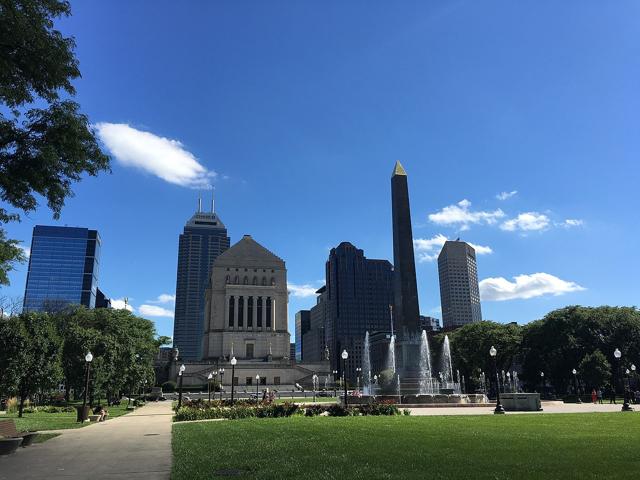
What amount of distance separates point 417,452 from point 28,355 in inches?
1309

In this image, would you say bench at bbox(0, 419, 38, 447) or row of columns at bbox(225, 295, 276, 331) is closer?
bench at bbox(0, 419, 38, 447)

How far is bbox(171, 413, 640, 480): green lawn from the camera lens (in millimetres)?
10164

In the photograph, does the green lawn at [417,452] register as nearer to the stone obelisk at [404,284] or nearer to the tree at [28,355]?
the tree at [28,355]

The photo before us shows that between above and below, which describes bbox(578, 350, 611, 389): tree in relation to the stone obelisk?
below

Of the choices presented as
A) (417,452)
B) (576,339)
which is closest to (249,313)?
(576,339)

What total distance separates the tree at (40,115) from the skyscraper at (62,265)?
599ft

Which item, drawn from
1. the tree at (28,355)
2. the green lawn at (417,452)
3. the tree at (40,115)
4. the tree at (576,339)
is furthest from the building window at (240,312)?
the tree at (40,115)

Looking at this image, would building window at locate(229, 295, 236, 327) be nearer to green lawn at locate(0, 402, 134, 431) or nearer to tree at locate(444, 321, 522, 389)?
tree at locate(444, 321, 522, 389)

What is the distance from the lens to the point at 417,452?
42.0 feet

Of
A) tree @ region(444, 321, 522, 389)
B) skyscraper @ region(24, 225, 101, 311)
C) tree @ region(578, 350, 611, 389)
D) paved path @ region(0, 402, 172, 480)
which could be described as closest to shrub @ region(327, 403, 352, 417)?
paved path @ region(0, 402, 172, 480)

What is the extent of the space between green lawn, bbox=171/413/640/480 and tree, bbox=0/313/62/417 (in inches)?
877

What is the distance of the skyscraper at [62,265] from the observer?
180875mm

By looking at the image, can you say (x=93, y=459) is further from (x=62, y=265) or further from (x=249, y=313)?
(x=62, y=265)

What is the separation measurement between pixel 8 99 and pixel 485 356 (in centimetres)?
7456
